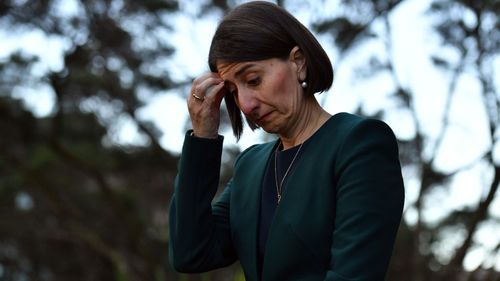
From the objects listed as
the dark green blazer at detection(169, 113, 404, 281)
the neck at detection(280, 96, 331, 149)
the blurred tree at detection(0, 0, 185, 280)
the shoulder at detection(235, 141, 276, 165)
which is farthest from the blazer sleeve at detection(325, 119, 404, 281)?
the blurred tree at detection(0, 0, 185, 280)

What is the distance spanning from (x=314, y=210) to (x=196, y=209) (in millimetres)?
302

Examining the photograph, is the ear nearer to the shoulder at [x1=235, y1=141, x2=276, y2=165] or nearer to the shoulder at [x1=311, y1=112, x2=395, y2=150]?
the shoulder at [x1=311, y1=112, x2=395, y2=150]

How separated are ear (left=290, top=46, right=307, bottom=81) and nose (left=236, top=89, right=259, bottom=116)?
101mm

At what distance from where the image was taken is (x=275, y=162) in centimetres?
182

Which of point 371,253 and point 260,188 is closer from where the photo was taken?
point 371,253

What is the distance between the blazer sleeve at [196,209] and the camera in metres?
1.83

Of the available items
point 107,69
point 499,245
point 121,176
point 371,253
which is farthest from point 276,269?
point 121,176

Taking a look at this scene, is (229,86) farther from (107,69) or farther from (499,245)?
(107,69)

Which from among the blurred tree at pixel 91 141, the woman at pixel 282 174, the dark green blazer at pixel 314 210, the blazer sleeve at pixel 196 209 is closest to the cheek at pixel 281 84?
the woman at pixel 282 174

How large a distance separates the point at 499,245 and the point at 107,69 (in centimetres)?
531

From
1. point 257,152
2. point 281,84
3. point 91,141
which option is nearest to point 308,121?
point 281,84

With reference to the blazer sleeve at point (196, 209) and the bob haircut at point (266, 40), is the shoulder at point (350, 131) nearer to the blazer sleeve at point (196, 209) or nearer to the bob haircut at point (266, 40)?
the bob haircut at point (266, 40)

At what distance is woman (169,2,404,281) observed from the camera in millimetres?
1582

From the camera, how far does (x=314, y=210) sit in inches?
64.2
